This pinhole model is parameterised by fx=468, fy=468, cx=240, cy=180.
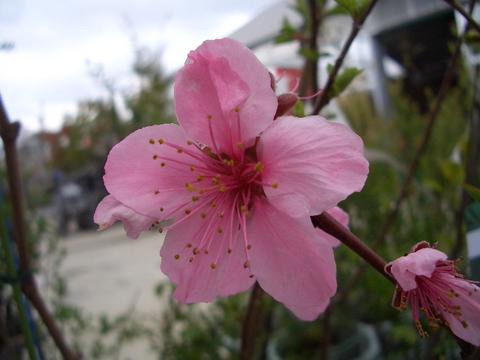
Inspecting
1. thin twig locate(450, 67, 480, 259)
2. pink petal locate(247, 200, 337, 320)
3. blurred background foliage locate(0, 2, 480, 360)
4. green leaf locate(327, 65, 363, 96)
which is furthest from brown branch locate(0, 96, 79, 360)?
blurred background foliage locate(0, 2, 480, 360)

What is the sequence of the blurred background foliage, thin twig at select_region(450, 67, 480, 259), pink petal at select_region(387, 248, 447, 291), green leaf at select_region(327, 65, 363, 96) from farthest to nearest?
the blurred background foliage → thin twig at select_region(450, 67, 480, 259) → green leaf at select_region(327, 65, 363, 96) → pink petal at select_region(387, 248, 447, 291)

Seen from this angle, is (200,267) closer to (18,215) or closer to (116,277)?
(18,215)

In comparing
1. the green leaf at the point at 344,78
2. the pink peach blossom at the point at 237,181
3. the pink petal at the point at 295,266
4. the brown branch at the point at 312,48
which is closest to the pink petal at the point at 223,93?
the pink peach blossom at the point at 237,181

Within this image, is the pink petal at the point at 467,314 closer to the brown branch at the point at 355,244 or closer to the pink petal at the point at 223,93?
the brown branch at the point at 355,244

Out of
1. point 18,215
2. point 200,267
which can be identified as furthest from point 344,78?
point 18,215

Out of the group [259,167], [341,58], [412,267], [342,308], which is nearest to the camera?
[412,267]

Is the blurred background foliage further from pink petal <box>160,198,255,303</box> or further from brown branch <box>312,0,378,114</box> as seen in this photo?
pink petal <box>160,198,255,303</box>
